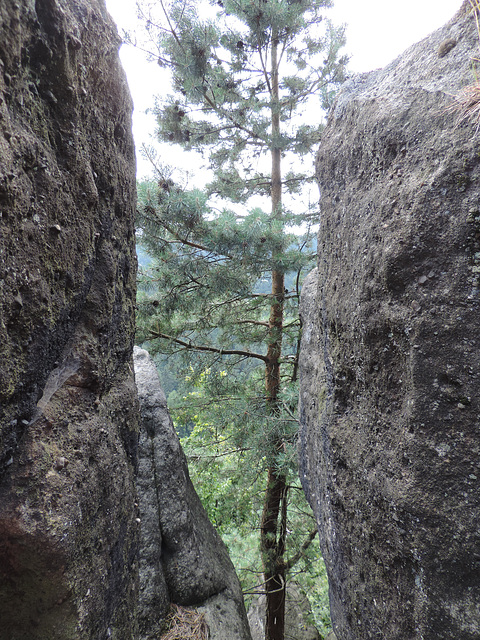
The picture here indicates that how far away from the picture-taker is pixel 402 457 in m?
1.79

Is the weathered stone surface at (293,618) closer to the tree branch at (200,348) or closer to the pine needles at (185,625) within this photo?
the pine needles at (185,625)

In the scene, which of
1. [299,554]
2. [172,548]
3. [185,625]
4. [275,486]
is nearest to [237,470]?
[275,486]

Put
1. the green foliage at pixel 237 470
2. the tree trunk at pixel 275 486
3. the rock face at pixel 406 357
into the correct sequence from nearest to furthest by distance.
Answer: the rock face at pixel 406 357 < the tree trunk at pixel 275 486 < the green foliage at pixel 237 470

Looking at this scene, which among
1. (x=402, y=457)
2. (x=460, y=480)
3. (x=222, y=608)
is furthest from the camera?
(x=222, y=608)

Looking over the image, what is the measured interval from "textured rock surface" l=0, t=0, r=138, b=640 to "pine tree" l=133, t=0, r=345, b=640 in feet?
7.98

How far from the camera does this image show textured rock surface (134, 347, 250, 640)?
3314 mm

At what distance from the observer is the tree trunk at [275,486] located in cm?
525

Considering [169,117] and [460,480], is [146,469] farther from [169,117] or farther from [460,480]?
[169,117]

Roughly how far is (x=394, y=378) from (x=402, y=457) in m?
0.39

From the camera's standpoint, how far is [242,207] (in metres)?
6.39

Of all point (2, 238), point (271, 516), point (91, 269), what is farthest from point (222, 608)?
point (2, 238)

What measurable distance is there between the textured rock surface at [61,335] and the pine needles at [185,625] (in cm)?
170

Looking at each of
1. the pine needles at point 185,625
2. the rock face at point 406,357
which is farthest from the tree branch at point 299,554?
the rock face at point 406,357

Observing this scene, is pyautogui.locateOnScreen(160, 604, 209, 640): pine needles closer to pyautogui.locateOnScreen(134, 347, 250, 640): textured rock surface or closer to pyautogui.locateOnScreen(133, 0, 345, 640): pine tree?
pyautogui.locateOnScreen(134, 347, 250, 640): textured rock surface
